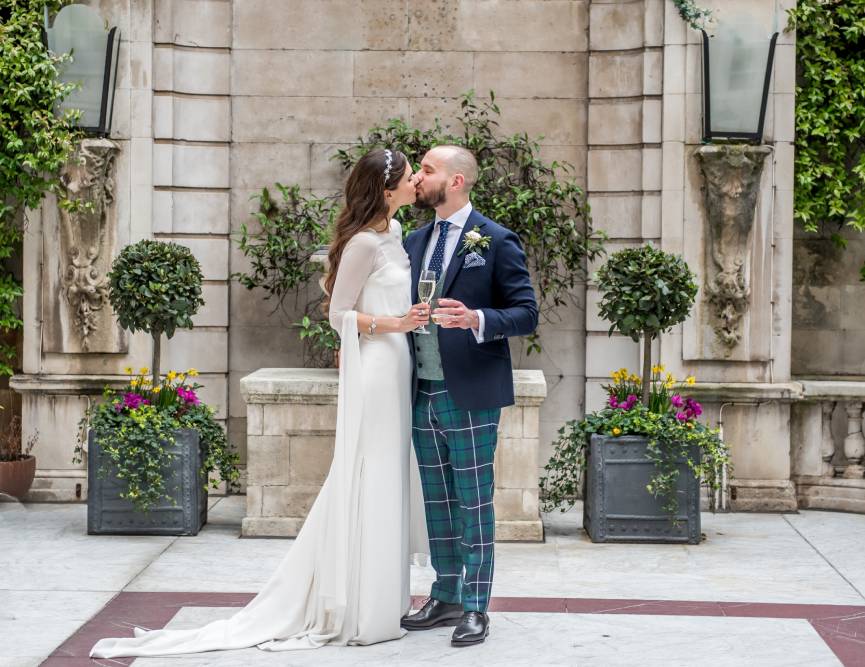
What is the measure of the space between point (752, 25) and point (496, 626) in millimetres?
5192

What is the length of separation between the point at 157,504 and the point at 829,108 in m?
5.65

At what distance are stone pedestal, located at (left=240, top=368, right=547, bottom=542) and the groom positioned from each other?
2283 millimetres

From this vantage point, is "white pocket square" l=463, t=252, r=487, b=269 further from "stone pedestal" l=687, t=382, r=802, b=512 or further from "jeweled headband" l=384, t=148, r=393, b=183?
"stone pedestal" l=687, t=382, r=802, b=512

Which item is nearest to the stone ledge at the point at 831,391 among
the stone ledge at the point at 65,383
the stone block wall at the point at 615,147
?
the stone block wall at the point at 615,147

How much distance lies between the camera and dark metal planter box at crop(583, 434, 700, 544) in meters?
7.53

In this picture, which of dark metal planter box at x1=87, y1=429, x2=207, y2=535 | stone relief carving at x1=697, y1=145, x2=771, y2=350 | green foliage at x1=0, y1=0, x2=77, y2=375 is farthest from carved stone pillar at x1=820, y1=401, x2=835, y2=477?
green foliage at x1=0, y1=0, x2=77, y2=375

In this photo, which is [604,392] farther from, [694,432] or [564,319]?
[694,432]

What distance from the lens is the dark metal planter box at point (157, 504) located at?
299 inches

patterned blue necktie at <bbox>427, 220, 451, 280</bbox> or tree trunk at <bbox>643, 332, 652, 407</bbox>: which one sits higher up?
patterned blue necktie at <bbox>427, 220, 451, 280</bbox>

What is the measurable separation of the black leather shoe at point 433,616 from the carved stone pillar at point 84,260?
4346mm

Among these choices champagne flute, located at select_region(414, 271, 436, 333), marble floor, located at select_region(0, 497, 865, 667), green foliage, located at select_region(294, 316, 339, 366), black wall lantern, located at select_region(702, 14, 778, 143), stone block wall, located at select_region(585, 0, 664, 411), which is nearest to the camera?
champagne flute, located at select_region(414, 271, 436, 333)

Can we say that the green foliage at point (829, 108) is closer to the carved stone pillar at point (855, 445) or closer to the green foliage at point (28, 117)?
the carved stone pillar at point (855, 445)

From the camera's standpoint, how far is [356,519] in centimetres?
506

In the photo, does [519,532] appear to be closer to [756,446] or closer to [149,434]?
[756,446]
